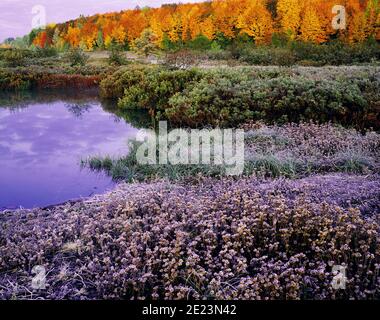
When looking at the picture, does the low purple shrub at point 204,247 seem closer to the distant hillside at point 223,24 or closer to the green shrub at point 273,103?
the green shrub at point 273,103

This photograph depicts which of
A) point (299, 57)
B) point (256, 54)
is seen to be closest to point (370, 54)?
point (299, 57)

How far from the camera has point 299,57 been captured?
3206cm

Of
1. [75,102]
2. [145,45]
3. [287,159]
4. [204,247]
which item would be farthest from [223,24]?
[204,247]

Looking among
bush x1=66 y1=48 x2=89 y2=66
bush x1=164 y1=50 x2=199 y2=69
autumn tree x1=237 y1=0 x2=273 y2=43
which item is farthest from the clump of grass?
autumn tree x1=237 y1=0 x2=273 y2=43

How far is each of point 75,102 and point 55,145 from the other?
7.81 m

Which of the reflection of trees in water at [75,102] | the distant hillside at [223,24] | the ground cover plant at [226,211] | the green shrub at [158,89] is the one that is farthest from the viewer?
the distant hillside at [223,24]

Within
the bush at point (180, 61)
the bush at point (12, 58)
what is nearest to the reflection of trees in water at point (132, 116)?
the bush at point (180, 61)

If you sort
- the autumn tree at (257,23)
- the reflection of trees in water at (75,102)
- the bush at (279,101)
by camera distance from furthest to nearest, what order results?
the autumn tree at (257,23) < the reflection of trees in water at (75,102) < the bush at (279,101)

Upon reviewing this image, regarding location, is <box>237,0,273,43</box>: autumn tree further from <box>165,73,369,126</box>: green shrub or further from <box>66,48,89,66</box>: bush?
<box>165,73,369,126</box>: green shrub

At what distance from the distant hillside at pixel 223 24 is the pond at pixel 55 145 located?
813 inches

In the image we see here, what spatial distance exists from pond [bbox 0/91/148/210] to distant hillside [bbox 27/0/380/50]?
2066 centimetres

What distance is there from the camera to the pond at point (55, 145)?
7.23m

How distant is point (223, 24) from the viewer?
47625 mm
